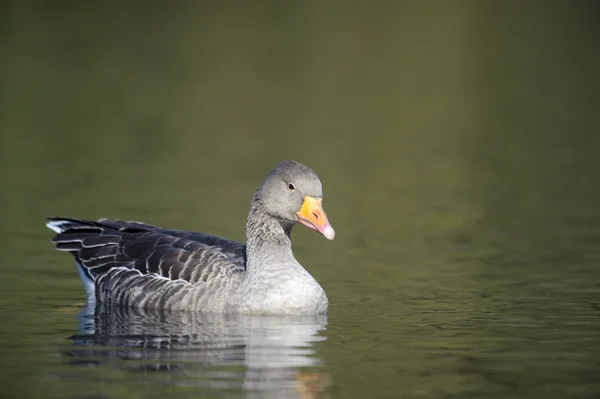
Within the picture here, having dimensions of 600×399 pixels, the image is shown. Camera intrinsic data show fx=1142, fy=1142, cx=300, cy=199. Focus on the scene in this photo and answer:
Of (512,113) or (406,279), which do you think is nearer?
(406,279)

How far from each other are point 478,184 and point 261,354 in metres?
14.8

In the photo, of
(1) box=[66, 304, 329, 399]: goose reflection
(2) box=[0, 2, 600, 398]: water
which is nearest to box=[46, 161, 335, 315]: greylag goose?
(1) box=[66, 304, 329, 399]: goose reflection

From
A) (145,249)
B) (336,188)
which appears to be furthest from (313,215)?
(336,188)

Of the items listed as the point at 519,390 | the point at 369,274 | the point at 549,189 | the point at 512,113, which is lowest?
the point at 519,390

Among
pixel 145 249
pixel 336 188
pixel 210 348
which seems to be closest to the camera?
pixel 210 348

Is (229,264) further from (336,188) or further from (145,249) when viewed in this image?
(336,188)

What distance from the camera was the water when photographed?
39.1ft

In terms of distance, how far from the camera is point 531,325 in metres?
13.9

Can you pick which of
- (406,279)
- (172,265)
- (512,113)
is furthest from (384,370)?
(512,113)

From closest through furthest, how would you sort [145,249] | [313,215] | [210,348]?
[210,348], [313,215], [145,249]

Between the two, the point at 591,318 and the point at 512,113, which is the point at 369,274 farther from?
the point at 512,113

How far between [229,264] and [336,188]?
1098cm

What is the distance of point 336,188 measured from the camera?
1028 inches

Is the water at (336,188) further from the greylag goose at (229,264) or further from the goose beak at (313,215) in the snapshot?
the goose beak at (313,215)
